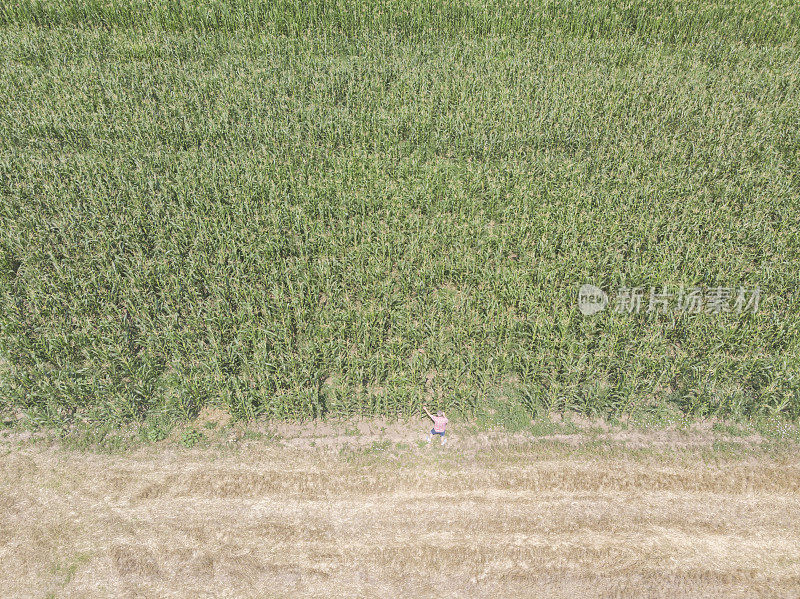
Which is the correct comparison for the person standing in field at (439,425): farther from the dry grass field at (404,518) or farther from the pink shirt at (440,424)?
the dry grass field at (404,518)

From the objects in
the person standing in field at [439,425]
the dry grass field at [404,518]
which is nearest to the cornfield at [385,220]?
the person standing in field at [439,425]

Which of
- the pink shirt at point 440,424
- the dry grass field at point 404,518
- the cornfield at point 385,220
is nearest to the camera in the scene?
the dry grass field at point 404,518

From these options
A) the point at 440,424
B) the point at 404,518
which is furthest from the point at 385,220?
the point at 404,518

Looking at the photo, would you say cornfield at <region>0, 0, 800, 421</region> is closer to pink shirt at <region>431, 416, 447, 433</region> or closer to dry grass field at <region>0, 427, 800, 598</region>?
pink shirt at <region>431, 416, 447, 433</region>

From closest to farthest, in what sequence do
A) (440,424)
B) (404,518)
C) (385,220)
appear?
(404,518), (440,424), (385,220)

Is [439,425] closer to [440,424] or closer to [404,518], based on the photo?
[440,424]

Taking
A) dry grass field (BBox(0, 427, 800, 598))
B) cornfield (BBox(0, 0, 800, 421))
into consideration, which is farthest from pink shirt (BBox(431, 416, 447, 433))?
cornfield (BBox(0, 0, 800, 421))
